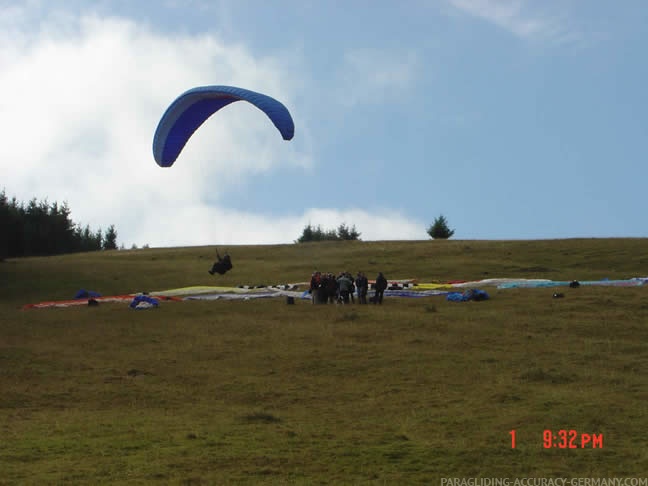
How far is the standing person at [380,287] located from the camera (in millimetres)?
37500

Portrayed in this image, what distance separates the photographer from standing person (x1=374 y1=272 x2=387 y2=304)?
37.5 meters

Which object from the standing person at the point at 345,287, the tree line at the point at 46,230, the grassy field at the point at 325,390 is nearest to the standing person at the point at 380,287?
the grassy field at the point at 325,390

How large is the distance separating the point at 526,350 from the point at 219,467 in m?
13.5

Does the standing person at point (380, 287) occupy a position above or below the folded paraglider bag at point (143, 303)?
above

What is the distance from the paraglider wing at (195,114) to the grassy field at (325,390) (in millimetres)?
6377

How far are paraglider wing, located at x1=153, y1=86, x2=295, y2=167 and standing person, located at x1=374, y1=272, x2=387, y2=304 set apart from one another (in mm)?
9350

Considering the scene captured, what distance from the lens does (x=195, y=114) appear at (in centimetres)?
3384

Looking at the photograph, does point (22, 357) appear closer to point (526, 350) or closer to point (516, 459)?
point (526, 350)

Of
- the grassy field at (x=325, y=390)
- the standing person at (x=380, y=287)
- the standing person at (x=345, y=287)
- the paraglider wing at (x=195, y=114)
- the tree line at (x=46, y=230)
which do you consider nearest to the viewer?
the grassy field at (x=325, y=390)

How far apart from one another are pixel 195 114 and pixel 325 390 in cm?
1451

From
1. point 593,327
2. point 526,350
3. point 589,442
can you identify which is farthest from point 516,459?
point 593,327
